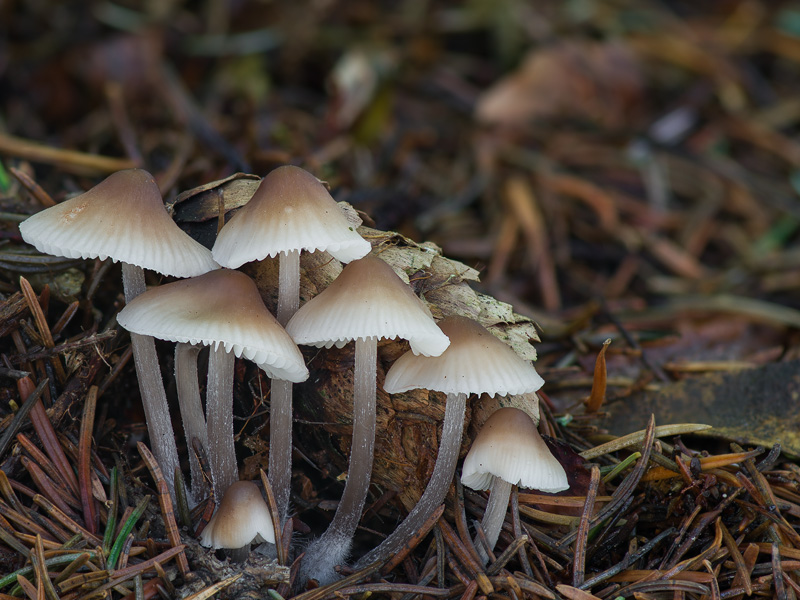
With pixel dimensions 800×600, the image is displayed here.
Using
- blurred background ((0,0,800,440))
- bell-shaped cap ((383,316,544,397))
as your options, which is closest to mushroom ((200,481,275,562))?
bell-shaped cap ((383,316,544,397))

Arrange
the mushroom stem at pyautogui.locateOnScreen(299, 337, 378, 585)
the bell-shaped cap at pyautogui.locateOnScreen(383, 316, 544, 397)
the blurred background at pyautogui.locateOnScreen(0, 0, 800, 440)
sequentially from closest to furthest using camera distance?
the bell-shaped cap at pyautogui.locateOnScreen(383, 316, 544, 397)
the mushroom stem at pyautogui.locateOnScreen(299, 337, 378, 585)
the blurred background at pyautogui.locateOnScreen(0, 0, 800, 440)

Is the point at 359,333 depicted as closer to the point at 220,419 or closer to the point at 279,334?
the point at 279,334

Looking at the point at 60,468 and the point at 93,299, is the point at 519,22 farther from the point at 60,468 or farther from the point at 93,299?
the point at 60,468

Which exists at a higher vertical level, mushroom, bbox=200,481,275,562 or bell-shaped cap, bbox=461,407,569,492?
bell-shaped cap, bbox=461,407,569,492

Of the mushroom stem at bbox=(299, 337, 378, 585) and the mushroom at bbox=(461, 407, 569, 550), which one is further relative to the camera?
the mushroom stem at bbox=(299, 337, 378, 585)

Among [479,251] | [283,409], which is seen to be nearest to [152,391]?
[283,409]

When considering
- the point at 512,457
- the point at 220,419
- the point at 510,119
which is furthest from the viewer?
the point at 510,119

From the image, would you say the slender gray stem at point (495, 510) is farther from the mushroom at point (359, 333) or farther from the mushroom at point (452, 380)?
the mushroom at point (359, 333)

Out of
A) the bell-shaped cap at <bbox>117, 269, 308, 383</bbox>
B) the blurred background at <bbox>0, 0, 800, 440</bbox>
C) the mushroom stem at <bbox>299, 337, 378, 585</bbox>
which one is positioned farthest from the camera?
the blurred background at <bbox>0, 0, 800, 440</bbox>

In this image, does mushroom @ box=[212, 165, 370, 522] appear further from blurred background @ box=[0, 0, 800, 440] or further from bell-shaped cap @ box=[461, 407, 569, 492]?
blurred background @ box=[0, 0, 800, 440]
